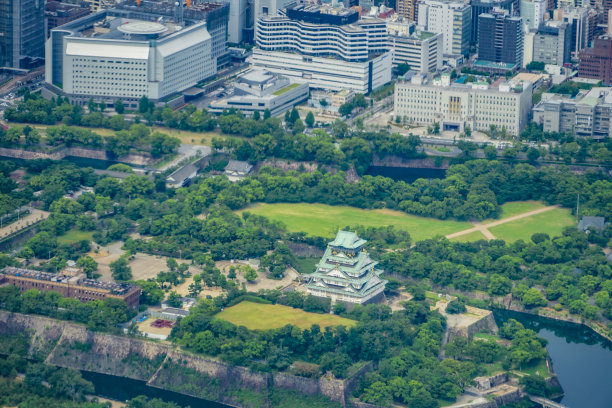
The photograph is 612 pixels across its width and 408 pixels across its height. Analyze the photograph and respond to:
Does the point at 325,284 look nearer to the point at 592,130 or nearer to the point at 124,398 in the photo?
the point at 124,398

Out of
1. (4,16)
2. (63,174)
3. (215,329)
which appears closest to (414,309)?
(215,329)

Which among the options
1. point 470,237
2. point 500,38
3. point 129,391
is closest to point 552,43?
point 500,38

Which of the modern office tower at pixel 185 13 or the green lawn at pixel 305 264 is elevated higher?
the modern office tower at pixel 185 13

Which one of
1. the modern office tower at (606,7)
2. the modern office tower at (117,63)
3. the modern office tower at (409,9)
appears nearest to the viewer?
the modern office tower at (117,63)

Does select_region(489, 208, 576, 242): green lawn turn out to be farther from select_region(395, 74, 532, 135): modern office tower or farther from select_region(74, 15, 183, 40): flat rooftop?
select_region(74, 15, 183, 40): flat rooftop

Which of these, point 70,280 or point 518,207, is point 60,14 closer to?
point 518,207

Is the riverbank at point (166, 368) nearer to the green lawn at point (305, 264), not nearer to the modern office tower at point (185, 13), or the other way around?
the green lawn at point (305, 264)

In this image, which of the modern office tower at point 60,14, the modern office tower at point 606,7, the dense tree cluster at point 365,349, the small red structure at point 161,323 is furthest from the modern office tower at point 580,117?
the small red structure at point 161,323

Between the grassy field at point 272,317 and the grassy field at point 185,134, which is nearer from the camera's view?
the grassy field at point 272,317
